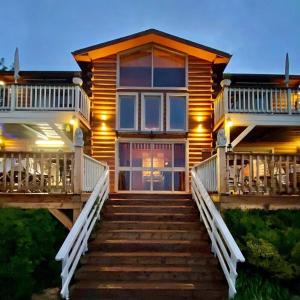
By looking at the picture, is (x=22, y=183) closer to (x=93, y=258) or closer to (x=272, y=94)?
(x=93, y=258)

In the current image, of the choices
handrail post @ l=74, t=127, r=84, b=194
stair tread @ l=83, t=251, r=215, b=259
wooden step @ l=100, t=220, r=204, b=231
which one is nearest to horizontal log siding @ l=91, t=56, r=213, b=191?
wooden step @ l=100, t=220, r=204, b=231

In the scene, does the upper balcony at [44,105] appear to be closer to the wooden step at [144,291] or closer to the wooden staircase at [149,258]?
the wooden staircase at [149,258]

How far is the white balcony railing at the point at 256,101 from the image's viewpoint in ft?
48.8

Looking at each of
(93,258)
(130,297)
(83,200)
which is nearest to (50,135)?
(83,200)

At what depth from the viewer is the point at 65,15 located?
187875 millimetres

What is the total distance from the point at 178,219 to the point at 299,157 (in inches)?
135

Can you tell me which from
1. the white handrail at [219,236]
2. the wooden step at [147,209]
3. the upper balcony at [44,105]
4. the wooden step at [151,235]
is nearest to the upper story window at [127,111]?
the upper balcony at [44,105]

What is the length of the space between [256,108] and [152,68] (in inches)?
170

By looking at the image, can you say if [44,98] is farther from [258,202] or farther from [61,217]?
[258,202]

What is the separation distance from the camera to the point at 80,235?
8664 mm

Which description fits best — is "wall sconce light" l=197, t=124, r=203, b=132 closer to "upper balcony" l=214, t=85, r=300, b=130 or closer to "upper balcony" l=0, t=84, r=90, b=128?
"upper balcony" l=214, t=85, r=300, b=130

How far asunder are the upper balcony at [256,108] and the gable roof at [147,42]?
207 cm

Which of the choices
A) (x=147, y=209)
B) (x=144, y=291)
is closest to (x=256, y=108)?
(x=147, y=209)

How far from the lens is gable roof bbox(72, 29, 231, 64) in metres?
16.3
